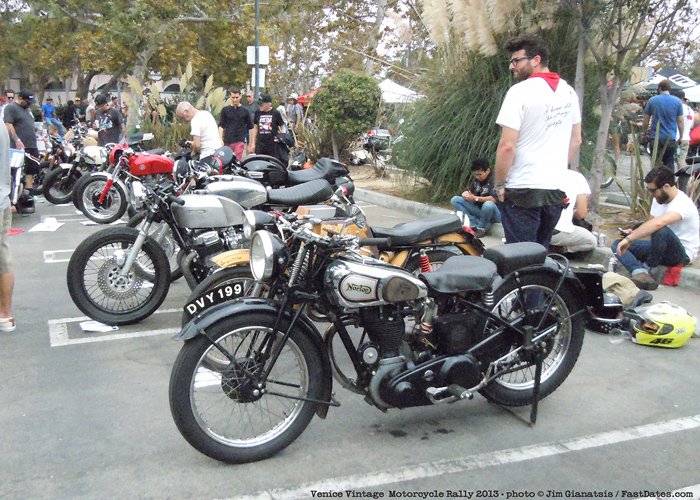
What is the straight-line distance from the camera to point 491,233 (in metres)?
8.65

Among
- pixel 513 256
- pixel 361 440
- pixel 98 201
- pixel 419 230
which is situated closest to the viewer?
pixel 361 440

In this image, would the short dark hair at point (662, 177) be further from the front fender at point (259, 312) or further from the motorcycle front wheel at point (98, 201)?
the motorcycle front wheel at point (98, 201)

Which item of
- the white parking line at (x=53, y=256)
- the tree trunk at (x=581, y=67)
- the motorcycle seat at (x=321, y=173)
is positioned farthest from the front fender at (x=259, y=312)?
the tree trunk at (x=581, y=67)

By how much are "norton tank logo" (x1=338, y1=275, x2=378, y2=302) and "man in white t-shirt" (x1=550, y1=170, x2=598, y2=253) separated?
13.6 ft

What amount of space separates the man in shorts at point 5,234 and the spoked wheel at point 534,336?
142 inches

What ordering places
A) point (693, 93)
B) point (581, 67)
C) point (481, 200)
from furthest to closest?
point (693, 93) → point (581, 67) → point (481, 200)

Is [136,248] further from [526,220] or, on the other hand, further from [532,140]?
[532,140]

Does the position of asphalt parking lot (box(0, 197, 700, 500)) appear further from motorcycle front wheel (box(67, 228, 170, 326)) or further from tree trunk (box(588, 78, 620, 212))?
tree trunk (box(588, 78, 620, 212))

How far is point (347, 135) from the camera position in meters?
14.9

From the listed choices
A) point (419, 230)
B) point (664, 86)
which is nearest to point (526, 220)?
point (419, 230)

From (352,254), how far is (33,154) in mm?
9577

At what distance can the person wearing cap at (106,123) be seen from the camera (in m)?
13.6

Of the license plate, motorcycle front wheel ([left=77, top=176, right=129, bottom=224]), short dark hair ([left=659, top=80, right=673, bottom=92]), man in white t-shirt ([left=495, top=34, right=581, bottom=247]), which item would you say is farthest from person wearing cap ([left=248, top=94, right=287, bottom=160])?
the license plate

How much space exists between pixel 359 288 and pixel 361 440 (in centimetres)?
90
